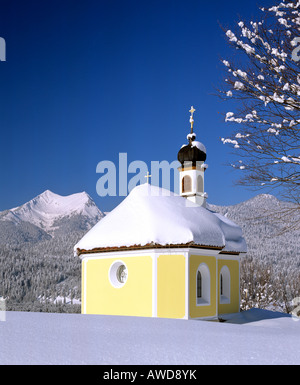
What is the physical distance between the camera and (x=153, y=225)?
17094 mm

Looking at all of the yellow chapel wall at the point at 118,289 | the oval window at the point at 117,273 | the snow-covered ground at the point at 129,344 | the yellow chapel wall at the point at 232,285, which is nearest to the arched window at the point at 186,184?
the yellow chapel wall at the point at 232,285

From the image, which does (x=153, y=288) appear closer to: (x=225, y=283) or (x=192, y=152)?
(x=225, y=283)

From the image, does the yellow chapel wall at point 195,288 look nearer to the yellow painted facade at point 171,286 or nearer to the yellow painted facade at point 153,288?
the yellow painted facade at point 153,288

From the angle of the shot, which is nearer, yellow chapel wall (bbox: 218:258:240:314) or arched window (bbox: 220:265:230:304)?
yellow chapel wall (bbox: 218:258:240:314)

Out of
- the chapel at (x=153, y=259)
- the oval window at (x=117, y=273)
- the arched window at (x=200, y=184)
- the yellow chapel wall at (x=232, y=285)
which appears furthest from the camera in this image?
the arched window at (x=200, y=184)

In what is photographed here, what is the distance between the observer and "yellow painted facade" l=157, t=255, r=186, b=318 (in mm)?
16266

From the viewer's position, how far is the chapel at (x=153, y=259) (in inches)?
648

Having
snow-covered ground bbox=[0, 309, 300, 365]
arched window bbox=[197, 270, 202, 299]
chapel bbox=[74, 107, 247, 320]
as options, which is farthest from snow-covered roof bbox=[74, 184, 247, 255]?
snow-covered ground bbox=[0, 309, 300, 365]

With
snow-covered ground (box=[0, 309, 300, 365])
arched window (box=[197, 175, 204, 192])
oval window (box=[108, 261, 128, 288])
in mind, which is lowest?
snow-covered ground (box=[0, 309, 300, 365])

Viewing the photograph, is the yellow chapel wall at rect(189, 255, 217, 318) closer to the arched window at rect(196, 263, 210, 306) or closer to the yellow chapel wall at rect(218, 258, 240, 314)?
the arched window at rect(196, 263, 210, 306)

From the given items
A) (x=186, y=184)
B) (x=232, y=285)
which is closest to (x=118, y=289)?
(x=232, y=285)

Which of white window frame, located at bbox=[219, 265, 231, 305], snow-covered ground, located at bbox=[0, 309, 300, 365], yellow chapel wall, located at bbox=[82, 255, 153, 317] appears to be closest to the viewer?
snow-covered ground, located at bbox=[0, 309, 300, 365]

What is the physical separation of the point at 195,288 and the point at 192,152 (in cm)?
824

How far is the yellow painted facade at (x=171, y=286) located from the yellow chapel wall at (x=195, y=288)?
34 centimetres
